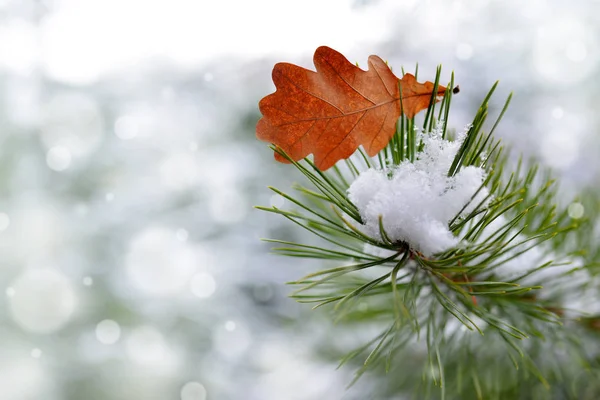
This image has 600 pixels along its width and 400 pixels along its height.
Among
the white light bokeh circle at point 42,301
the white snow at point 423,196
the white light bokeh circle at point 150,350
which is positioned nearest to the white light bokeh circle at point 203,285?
the white light bokeh circle at point 150,350

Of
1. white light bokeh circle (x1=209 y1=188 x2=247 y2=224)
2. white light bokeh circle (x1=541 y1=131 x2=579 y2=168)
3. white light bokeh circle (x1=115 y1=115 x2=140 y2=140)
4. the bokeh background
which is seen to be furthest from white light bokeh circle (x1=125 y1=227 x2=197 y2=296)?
white light bokeh circle (x1=541 y1=131 x2=579 y2=168)

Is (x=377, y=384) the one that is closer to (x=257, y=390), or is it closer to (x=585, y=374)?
(x=585, y=374)

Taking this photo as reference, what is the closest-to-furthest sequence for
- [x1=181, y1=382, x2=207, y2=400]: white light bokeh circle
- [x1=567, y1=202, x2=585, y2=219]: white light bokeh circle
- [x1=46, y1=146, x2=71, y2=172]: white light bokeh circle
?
[x1=567, y1=202, x2=585, y2=219]: white light bokeh circle → [x1=181, y1=382, x2=207, y2=400]: white light bokeh circle → [x1=46, y1=146, x2=71, y2=172]: white light bokeh circle

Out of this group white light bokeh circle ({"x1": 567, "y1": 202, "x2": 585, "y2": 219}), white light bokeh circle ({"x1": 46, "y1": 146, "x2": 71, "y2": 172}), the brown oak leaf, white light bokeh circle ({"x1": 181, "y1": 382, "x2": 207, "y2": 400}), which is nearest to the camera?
the brown oak leaf

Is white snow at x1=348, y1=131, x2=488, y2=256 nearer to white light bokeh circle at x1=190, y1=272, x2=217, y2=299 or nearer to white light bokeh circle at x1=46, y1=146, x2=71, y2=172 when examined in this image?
white light bokeh circle at x1=190, y1=272, x2=217, y2=299

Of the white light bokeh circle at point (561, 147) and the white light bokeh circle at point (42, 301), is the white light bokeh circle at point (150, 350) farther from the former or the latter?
the white light bokeh circle at point (561, 147)

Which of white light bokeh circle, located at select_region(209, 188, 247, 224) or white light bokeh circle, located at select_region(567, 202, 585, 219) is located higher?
white light bokeh circle, located at select_region(567, 202, 585, 219)
